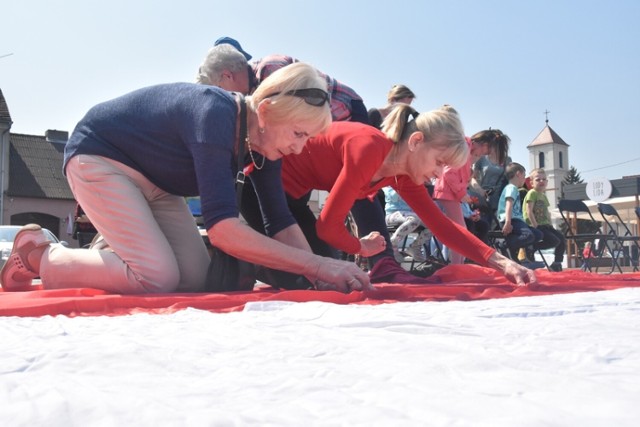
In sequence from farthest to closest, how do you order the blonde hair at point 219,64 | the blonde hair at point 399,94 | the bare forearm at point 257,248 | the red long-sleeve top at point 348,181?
1. the blonde hair at point 399,94
2. the blonde hair at point 219,64
3. the red long-sleeve top at point 348,181
4. the bare forearm at point 257,248

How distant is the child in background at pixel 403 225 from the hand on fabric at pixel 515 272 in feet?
6.77

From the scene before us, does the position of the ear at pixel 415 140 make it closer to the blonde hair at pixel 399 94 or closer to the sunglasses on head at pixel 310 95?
the sunglasses on head at pixel 310 95

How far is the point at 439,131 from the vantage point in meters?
2.88

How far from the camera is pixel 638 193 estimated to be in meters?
13.9

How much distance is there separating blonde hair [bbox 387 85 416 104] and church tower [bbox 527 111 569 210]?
69804 mm

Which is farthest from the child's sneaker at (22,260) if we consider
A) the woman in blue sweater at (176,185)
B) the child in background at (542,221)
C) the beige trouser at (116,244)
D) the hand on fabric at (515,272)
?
the child in background at (542,221)

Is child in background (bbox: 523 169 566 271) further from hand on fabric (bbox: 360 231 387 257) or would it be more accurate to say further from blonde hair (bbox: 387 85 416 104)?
hand on fabric (bbox: 360 231 387 257)

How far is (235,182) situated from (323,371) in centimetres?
155

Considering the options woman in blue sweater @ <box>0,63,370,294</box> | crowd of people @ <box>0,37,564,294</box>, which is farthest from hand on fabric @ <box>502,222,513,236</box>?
woman in blue sweater @ <box>0,63,370,294</box>

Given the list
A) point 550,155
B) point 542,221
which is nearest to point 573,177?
point 550,155

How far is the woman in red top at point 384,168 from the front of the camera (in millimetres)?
2646

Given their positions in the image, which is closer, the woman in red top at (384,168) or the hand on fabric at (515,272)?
the woman in red top at (384,168)

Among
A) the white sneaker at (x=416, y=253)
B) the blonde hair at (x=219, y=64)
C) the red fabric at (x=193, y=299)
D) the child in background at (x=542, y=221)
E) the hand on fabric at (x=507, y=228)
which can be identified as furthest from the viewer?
the child in background at (x=542, y=221)

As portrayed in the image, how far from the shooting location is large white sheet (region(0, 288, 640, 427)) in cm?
76
